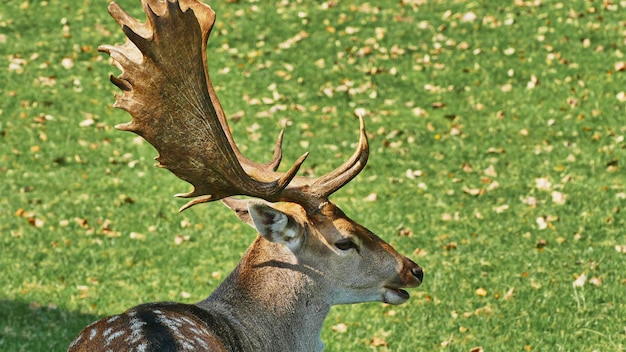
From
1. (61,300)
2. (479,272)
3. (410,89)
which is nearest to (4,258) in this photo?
(61,300)

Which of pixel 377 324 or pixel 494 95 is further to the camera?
pixel 494 95

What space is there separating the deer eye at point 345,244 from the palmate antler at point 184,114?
0.23 metres

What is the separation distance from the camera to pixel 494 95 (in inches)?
536

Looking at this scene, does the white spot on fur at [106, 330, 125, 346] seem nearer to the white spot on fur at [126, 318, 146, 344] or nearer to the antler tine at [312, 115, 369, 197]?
the white spot on fur at [126, 318, 146, 344]

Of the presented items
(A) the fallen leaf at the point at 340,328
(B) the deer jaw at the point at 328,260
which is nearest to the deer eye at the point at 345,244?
(B) the deer jaw at the point at 328,260

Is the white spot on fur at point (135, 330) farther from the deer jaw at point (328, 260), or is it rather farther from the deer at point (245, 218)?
the deer jaw at point (328, 260)

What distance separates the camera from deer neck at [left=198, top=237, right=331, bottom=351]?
525 cm

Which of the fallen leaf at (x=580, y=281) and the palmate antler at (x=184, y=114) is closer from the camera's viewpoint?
the palmate antler at (x=184, y=114)

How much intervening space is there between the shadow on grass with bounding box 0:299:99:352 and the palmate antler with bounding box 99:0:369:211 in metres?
2.99

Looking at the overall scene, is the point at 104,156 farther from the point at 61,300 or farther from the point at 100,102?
the point at 61,300

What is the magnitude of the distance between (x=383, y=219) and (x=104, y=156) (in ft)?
12.3

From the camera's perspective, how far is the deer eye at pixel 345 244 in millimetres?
5383

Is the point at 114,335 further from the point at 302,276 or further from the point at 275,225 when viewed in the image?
the point at 302,276

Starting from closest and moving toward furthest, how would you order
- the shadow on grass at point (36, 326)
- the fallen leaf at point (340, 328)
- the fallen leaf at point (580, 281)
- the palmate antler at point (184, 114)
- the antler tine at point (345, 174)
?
the palmate antler at point (184, 114), the antler tine at point (345, 174), the shadow on grass at point (36, 326), the fallen leaf at point (340, 328), the fallen leaf at point (580, 281)
